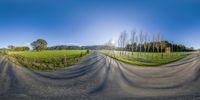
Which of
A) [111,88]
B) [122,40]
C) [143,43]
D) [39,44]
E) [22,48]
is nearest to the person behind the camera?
[111,88]

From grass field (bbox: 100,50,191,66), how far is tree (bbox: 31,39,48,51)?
457 centimetres

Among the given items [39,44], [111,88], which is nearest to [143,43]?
[111,88]

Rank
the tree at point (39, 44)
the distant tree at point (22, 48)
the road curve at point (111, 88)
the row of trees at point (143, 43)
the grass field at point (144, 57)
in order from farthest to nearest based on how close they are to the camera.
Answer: the distant tree at point (22, 48) < the tree at point (39, 44) < the grass field at point (144, 57) < the row of trees at point (143, 43) < the road curve at point (111, 88)

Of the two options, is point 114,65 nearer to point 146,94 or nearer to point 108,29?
point 108,29

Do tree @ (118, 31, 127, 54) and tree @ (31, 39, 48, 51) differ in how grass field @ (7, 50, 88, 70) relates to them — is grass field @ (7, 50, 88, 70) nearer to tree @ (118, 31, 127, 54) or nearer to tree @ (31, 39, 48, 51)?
tree @ (31, 39, 48, 51)

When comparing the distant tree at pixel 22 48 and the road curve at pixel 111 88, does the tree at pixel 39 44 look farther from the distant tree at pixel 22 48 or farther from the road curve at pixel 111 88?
the road curve at pixel 111 88

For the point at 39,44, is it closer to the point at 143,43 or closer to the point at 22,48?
the point at 22,48

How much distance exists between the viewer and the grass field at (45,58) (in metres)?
17.8

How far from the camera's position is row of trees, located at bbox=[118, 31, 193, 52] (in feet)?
52.1

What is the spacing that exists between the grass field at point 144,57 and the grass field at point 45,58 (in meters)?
3.07

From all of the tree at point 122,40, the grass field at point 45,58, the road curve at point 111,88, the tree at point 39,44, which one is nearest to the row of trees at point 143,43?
the tree at point 122,40

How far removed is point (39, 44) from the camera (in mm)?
17312

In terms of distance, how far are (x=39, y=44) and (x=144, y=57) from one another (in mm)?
7595

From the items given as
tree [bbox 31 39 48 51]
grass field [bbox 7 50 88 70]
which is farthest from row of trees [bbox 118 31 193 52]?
tree [bbox 31 39 48 51]
